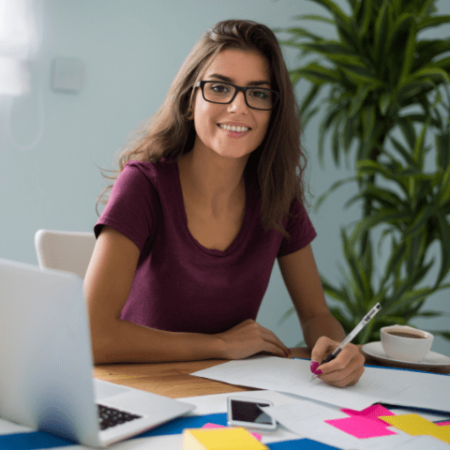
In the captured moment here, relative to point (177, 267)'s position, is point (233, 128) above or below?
above

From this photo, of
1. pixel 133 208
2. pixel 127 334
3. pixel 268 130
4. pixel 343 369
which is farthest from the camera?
Result: pixel 268 130

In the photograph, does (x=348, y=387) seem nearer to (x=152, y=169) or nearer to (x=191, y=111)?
(x=152, y=169)

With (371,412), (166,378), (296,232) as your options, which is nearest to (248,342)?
(166,378)

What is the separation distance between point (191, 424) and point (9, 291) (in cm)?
29

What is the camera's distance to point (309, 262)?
4.55 ft

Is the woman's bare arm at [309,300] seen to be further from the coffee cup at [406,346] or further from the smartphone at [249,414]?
the smartphone at [249,414]

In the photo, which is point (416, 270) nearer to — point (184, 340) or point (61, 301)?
point (184, 340)

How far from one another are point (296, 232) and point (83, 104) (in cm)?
113

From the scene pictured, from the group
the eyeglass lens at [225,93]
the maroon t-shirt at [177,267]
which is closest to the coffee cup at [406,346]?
the maroon t-shirt at [177,267]

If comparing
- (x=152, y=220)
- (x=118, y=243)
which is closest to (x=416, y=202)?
(x=152, y=220)

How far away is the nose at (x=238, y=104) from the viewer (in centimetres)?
120

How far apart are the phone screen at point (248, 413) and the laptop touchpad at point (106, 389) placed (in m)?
0.16

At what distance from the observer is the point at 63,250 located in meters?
1.36

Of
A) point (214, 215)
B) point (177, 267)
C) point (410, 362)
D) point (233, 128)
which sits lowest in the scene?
point (410, 362)
